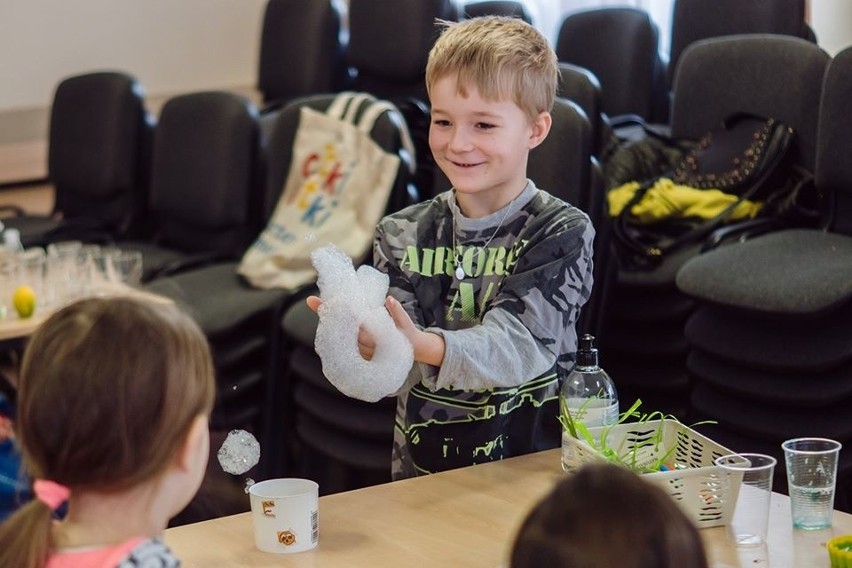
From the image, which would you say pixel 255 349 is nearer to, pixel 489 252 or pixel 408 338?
pixel 489 252

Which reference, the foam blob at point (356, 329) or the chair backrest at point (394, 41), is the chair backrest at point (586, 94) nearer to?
the chair backrest at point (394, 41)

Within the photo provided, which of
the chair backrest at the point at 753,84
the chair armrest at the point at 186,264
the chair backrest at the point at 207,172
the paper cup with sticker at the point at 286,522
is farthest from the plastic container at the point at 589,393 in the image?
the chair backrest at the point at 207,172

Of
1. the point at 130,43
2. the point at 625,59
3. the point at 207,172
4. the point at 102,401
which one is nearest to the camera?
the point at 102,401

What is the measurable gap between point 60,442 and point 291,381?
7.84 feet

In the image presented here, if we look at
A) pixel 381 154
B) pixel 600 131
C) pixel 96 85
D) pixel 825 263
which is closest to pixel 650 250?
pixel 600 131

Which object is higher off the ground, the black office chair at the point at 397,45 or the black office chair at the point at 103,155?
the black office chair at the point at 397,45

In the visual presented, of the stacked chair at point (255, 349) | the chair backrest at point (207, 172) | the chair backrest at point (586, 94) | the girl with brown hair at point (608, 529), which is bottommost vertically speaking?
the stacked chair at point (255, 349)

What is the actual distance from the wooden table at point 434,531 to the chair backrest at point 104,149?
123 inches

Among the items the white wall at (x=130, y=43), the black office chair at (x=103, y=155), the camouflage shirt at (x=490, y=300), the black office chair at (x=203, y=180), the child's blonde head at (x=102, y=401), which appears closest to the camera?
the child's blonde head at (x=102, y=401)

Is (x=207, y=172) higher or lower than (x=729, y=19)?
lower

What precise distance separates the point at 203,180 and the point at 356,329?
8.76ft

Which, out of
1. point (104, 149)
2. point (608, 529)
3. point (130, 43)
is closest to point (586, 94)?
point (104, 149)

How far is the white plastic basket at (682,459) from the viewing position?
62.1 inches

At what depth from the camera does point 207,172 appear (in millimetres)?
4188
